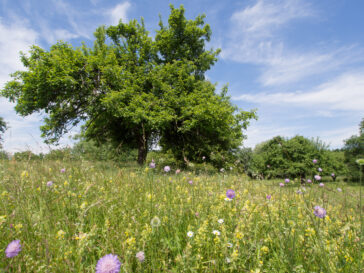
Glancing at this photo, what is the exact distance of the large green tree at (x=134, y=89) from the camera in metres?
13.2

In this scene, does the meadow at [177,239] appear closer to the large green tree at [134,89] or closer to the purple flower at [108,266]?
the purple flower at [108,266]

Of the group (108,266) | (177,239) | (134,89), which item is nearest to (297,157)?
(134,89)

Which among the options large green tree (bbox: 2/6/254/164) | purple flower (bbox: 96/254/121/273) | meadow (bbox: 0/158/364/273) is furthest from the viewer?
large green tree (bbox: 2/6/254/164)

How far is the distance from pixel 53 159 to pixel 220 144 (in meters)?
14.8

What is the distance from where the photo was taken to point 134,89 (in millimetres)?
14977

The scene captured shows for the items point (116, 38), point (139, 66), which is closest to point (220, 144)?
point (139, 66)

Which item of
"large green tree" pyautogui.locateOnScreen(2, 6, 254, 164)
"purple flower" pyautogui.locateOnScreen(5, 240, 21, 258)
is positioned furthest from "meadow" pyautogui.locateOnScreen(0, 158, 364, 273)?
"large green tree" pyautogui.locateOnScreen(2, 6, 254, 164)

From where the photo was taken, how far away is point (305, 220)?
87.4 inches

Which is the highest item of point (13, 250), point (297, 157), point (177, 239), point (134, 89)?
point (134, 89)

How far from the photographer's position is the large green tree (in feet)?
43.3

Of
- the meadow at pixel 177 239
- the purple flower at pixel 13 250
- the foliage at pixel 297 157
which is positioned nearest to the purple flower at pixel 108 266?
the meadow at pixel 177 239

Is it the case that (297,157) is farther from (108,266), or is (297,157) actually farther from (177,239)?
(108,266)

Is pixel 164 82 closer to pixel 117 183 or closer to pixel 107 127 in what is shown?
pixel 107 127

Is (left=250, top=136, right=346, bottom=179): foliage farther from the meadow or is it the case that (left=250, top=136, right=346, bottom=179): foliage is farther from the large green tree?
the meadow
